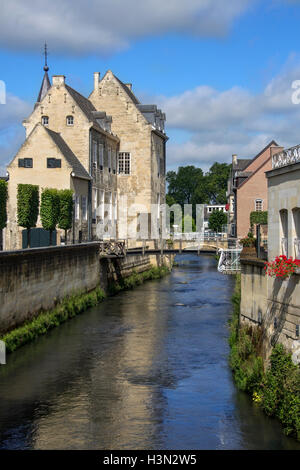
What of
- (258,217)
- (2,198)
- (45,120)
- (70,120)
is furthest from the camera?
(258,217)


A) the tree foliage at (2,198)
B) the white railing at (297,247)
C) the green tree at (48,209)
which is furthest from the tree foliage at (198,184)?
the white railing at (297,247)

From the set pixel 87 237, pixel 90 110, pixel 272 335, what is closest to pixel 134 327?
pixel 272 335

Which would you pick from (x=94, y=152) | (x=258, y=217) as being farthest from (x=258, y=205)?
(x=94, y=152)

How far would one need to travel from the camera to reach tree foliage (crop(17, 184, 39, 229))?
33.6 metres

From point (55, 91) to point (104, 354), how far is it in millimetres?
30052

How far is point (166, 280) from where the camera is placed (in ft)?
166

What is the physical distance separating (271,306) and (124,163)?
40.6 m

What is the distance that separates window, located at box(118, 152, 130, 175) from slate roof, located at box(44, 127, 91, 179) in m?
10.0

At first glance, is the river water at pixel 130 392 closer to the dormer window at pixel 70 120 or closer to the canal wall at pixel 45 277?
the canal wall at pixel 45 277

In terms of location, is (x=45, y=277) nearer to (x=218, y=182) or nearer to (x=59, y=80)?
(x=59, y=80)

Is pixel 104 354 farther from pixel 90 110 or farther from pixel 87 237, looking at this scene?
pixel 90 110

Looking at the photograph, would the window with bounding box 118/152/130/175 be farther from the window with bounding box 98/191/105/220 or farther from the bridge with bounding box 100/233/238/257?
the bridge with bounding box 100/233/238/257

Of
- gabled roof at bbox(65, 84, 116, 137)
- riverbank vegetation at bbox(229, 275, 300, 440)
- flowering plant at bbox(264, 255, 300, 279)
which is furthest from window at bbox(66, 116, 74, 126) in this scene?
flowering plant at bbox(264, 255, 300, 279)

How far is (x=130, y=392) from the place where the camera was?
57.3 feet
